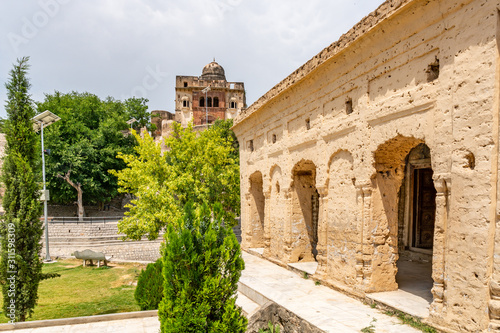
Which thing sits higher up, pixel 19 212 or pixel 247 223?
pixel 19 212

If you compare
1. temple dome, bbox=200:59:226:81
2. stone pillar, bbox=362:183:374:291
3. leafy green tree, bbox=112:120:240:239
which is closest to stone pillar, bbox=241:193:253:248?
leafy green tree, bbox=112:120:240:239

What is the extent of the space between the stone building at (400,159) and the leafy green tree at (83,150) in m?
20.6

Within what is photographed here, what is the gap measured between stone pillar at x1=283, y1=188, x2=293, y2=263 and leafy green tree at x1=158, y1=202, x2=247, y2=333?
550cm

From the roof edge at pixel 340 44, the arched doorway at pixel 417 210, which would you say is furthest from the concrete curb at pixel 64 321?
the arched doorway at pixel 417 210

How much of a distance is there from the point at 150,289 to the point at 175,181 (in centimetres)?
594

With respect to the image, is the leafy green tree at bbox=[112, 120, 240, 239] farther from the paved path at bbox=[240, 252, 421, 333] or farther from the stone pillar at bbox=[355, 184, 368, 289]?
the stone pillar at bbox=[355, 184, 368, 289]

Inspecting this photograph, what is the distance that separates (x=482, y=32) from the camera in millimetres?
4812

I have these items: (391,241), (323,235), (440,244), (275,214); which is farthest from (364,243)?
(275,214)

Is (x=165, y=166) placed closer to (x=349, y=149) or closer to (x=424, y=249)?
(x=349, y=149)

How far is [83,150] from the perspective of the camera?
90.8 feet

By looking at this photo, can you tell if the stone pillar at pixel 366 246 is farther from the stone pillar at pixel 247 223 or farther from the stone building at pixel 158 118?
the stone building at pixel 158 118

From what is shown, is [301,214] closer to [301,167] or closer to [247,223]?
[301,167]

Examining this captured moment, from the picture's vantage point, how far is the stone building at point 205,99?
138ft

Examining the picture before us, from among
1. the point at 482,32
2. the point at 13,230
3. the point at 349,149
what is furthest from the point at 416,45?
the point at 13,230
